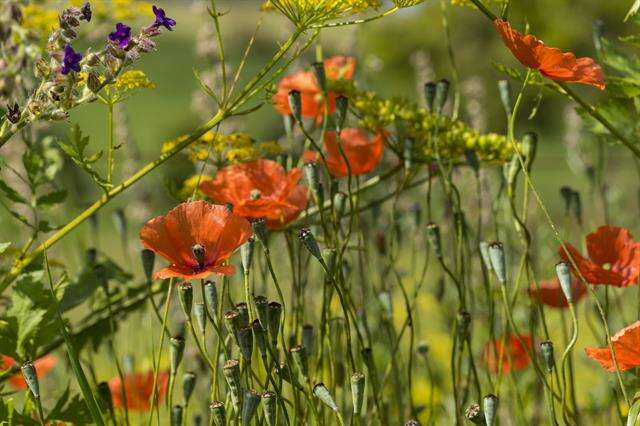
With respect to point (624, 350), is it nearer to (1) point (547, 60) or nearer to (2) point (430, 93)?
(1) point (547, 60)

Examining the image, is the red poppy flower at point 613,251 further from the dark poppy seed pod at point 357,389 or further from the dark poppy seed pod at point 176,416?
the dark poppy seed pod at point 176,416

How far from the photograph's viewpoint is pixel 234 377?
2.60ft

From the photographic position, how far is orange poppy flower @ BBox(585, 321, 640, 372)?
0.82 meters

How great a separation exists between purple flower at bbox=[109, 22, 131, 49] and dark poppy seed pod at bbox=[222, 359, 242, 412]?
0.26m

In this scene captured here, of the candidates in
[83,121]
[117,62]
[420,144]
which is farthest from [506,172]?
[83,121]

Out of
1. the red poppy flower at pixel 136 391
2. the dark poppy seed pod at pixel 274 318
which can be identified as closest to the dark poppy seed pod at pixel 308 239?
the dark poppy seed pod at pixel 274 318

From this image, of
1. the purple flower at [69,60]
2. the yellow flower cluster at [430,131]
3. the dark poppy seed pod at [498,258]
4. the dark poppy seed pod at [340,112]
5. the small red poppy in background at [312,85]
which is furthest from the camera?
the small red poppy in background at [312,85]

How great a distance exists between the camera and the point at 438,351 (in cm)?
246

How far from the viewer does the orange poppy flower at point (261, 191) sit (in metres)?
0.99

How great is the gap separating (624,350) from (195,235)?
0.38 metres

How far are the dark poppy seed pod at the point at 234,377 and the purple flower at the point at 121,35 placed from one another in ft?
0.85

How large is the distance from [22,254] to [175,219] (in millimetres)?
207

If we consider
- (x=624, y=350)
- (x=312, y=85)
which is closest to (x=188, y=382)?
(x=624, y=350)

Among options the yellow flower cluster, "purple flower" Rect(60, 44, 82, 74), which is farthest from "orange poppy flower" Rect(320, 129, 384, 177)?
"purple flower" Rect(60, 44, 82, 74)
